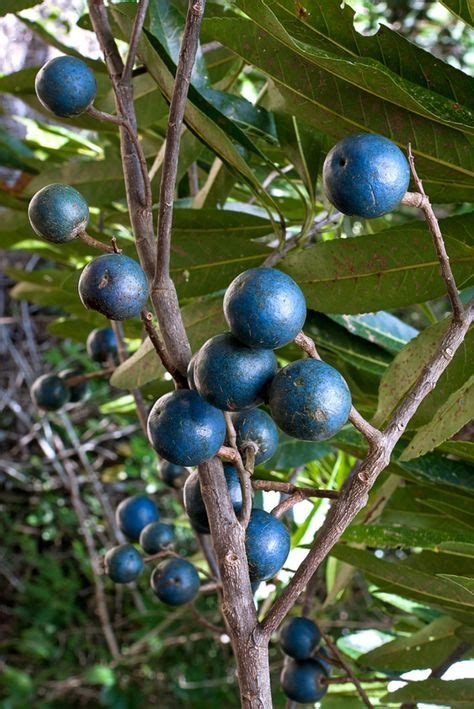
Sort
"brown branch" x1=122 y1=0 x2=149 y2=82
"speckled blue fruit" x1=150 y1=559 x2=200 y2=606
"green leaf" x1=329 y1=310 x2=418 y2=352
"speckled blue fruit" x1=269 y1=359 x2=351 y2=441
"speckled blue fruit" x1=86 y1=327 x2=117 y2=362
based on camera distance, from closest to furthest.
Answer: "speckled blue fruit" x1=269 y1=359 x2=351 y2=441 < "brown branch" x1=122 y1=0 x2=149 y2=82 < "speckled blue fruit" x1=150 y1=559 x2=200 y2=606 < "green leaf" x1=329 y1=310 x2=418 y2=352 < "speckled blue fruit" x1=86 y1=327 x2=117 y2=362

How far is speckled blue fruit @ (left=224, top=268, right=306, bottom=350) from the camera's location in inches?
23.7

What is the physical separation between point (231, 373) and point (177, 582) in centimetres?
51

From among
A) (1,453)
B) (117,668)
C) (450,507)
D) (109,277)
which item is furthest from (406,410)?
(1,453)

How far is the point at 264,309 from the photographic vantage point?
1.97ft

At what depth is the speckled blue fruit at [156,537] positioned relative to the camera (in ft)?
3.75

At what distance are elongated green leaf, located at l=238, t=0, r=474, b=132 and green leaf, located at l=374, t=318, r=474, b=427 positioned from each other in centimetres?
22

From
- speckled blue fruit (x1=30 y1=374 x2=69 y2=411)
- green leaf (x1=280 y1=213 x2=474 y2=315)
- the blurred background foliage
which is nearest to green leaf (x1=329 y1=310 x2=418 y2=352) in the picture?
the blurred background foliage

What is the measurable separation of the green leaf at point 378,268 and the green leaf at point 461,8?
0.22 metres

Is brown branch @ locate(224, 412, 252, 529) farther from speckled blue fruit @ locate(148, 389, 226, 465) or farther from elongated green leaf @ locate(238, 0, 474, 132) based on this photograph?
elongated green leaf @ locate(238, 0, 474, 132)

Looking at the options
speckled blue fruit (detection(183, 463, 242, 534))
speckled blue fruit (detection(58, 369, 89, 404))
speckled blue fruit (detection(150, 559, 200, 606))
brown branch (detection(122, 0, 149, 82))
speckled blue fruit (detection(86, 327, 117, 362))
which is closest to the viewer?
speckled blue fruit (detection(183, 463, 242, 534))

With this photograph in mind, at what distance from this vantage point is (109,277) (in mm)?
659

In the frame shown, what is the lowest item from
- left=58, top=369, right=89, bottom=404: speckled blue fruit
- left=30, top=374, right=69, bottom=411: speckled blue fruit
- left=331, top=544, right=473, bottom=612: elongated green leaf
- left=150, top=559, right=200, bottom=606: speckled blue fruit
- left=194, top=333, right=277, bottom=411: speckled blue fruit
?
left=58, top=369, right=89, bottom=404: speckled blue fruit

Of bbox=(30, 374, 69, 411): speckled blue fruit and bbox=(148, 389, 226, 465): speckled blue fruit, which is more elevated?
bbox=(148, 389, 226, 465): speckled blue fruit

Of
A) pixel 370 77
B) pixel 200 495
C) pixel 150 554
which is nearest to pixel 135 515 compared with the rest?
pixel 150 554
